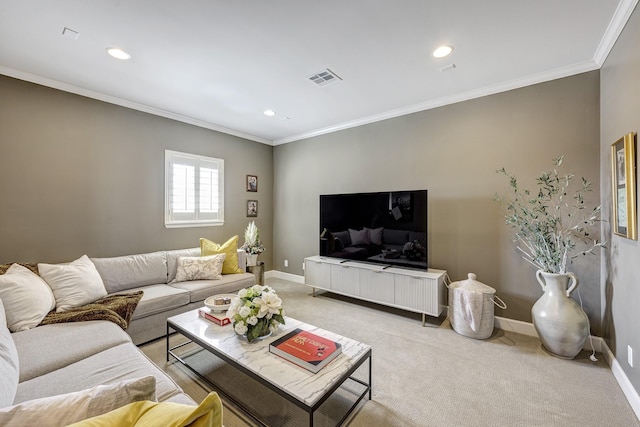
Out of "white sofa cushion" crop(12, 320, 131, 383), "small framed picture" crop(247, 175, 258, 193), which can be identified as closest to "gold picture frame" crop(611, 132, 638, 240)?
"white sofa cushion" crop(12, 320, 131, 383)

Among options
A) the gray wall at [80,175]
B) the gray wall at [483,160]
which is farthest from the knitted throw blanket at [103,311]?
the gray wall at [483,160]

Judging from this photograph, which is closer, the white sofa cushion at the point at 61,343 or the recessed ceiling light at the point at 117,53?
the white sofa cushion at the point at 61,343

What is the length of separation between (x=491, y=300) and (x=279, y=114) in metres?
3.50

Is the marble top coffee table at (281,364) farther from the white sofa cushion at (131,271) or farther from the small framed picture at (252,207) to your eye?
the small framed picture at (252,207)

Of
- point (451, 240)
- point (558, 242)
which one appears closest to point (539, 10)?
point (558, 242)

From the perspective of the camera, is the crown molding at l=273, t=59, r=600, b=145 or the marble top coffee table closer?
the marble top coffee table

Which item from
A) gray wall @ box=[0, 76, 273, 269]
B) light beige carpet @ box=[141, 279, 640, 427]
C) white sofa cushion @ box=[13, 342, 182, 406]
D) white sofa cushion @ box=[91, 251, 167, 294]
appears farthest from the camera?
white sofa cushion @ box=[91, 251, 167, 294]

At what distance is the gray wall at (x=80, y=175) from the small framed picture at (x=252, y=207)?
0.91 meters

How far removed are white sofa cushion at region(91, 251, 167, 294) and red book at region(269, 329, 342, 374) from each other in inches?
85.8

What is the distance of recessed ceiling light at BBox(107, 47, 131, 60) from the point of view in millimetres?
2363

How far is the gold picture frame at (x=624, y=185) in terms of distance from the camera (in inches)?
72.4

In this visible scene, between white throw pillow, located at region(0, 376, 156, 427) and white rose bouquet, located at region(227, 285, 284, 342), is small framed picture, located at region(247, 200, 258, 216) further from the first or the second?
white throw pillow, located at region(0, 376, 156, 427)

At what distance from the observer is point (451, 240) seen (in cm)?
334

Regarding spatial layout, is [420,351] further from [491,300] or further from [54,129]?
[54,129]
